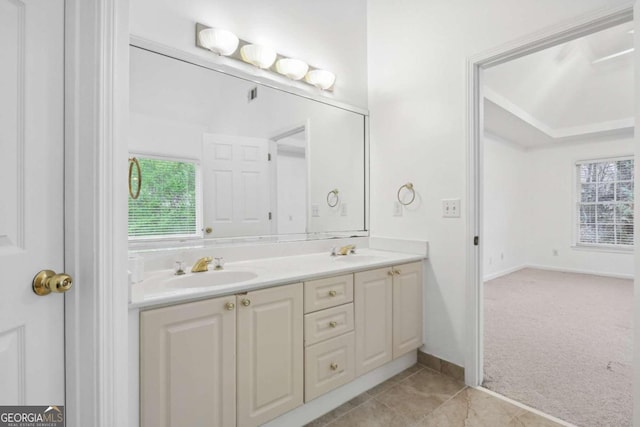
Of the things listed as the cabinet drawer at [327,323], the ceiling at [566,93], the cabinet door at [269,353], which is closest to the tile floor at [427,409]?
the cabinet door at [269,353]

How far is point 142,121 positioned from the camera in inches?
61.1

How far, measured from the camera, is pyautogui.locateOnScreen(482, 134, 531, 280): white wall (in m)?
4.82

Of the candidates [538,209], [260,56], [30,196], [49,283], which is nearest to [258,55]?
[260,56]

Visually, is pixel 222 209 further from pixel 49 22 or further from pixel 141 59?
pixel 49 22

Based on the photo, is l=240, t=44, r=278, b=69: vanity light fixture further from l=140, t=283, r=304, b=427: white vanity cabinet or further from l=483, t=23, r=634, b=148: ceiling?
l=483, t=23, r=634, b=148: ceiling

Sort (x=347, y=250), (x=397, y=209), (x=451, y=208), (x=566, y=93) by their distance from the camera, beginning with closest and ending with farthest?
(x=451, y=208) → (x=347, y=250) → (x=397, y=209) → (x=566, y=93)

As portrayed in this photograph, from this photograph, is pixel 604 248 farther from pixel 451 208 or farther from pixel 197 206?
pixel 197 206

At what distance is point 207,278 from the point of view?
1570mm

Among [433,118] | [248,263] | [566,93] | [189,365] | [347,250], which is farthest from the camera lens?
[566,93]

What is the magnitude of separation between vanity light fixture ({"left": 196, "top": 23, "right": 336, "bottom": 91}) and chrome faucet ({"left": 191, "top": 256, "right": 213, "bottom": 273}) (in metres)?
1.21

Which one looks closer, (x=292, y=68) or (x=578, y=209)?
(x=292, y=68)

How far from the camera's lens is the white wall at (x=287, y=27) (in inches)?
63.6

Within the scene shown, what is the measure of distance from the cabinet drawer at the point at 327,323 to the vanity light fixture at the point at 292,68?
1580 millimetres

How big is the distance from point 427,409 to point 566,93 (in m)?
5.19
